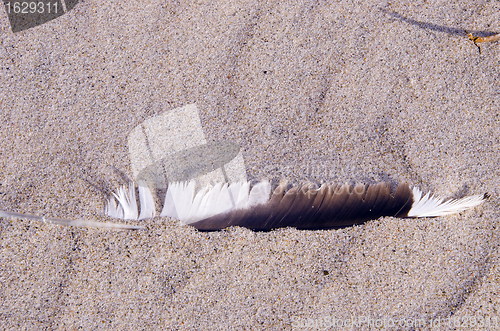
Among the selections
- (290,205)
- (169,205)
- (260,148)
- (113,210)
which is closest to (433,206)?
(290,205)

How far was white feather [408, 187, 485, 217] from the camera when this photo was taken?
135 centimetres

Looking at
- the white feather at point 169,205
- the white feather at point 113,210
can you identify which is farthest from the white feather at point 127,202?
the white feather at point 169,205

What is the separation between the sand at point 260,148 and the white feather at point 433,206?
0.06m

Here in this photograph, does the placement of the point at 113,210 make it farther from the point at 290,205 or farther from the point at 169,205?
the point at 290,205

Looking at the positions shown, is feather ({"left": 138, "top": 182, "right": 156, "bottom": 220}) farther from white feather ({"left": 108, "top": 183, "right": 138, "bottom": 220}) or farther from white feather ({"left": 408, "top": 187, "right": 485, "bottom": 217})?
white feather ({"left": 408, "top": 187, "right": 485, "bottom": 217})

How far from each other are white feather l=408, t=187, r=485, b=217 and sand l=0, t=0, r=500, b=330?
0.20 ft

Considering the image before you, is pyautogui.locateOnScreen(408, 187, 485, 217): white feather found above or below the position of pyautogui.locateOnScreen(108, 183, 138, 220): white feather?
below

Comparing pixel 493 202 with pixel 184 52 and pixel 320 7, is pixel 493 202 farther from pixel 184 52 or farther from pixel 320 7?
pixel 184 52

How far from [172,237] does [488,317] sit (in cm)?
150

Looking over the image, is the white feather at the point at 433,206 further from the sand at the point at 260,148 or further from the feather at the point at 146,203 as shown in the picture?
the feather at the point at 146,203

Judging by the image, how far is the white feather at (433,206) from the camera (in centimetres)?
135

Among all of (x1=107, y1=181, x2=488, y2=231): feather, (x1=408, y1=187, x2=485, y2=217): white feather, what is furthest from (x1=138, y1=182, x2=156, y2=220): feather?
(x1=408, y1=187, x2=485, y2=217): white feather

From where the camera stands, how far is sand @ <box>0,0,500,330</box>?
4.44 ft

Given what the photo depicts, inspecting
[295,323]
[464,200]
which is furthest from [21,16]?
[464,200]
